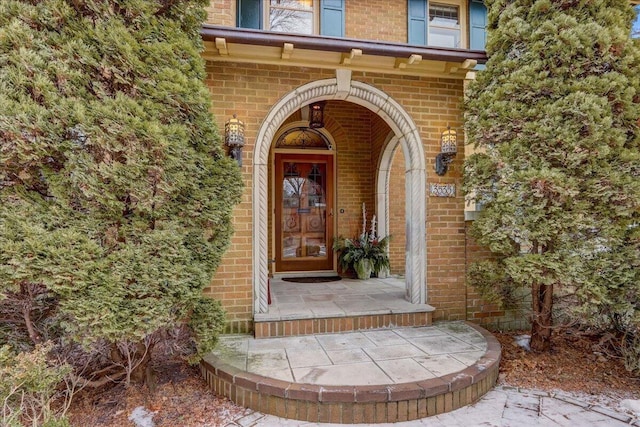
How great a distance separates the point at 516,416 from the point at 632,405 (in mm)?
1038

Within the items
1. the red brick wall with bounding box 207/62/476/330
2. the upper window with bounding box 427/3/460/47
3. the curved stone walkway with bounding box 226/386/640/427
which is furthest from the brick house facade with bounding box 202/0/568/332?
the curved stone walkway with bounding box 226/386/640/427

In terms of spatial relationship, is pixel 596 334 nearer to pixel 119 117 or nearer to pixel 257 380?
pixel 257 380

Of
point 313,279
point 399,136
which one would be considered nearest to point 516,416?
point 399,136

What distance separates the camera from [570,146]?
10.3 ft

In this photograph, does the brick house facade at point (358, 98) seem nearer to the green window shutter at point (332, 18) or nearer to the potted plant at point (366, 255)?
the green window shutter at point (332, 18)

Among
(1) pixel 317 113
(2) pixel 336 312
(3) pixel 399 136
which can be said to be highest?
(1) pixel 317 113

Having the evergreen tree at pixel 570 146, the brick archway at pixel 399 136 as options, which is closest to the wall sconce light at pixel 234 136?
the brick archway at pixel 399 136

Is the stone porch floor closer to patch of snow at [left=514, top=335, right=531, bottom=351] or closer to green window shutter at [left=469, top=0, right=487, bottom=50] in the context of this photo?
patch of snow at [left=514, top=335, right=531, bottom=351]

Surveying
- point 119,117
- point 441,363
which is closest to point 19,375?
point 119,117

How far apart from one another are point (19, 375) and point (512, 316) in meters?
5.22

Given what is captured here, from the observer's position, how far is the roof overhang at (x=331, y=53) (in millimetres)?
3610

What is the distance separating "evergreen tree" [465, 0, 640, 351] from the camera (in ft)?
10.3

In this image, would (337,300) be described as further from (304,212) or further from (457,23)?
(457,23)

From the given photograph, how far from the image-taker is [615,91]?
313cm
